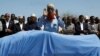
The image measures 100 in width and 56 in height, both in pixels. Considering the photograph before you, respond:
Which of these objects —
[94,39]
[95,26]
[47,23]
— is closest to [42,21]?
[47,23]

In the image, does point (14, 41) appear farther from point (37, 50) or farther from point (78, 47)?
point (78, 47)

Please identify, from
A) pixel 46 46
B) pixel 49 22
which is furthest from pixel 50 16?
pixel 46 46

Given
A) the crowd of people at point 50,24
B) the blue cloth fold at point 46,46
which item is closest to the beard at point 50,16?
the crowd of people at point 50,24

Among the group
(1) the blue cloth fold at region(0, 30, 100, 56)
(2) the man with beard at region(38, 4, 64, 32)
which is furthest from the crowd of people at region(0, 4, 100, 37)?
(1) the blue cloth fold at region(0, 30, 100, 56)

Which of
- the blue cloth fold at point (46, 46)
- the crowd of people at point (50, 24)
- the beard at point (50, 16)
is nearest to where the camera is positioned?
the blue cloth fold at point (46, 46)

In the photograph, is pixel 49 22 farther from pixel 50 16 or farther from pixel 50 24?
pixel 50 16

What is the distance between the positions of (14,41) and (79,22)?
6.44m

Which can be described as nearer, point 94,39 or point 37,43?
point 37,43

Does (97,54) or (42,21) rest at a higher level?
(42,21)

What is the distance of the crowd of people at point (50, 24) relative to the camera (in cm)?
1059

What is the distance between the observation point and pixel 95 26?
14.9 m

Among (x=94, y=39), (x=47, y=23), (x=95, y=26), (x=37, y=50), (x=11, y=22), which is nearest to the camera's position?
(x=37, y=50)

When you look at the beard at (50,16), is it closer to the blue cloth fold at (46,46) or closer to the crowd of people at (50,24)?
the crowd of people at (50,24)

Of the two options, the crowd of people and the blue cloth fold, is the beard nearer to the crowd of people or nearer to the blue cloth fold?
the crowd of people
